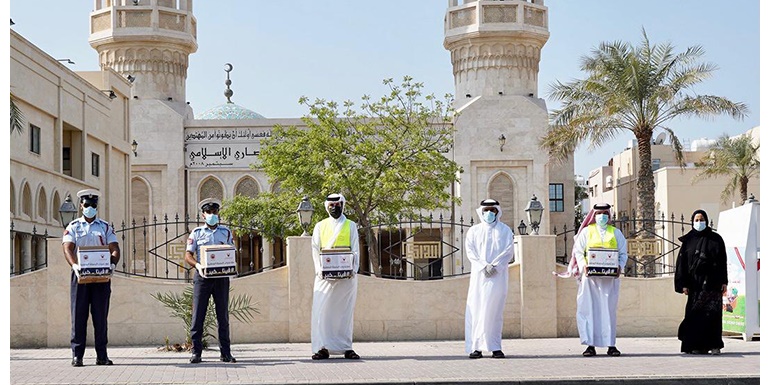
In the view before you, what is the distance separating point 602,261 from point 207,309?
4.97 m

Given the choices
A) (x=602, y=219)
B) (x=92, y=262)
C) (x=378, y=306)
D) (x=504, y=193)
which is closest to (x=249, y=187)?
(x=504, y=193)

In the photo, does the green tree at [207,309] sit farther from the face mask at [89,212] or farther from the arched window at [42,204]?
the arched window at [42,204]

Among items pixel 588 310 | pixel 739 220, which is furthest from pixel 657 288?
pixel 588 310

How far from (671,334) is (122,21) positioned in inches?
1446

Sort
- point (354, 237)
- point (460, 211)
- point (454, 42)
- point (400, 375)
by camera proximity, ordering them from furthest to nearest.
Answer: point (454, 42) → point (460, 211) → point (354, 237) → point (400, 375)

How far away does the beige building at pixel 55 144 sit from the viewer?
29812 mm

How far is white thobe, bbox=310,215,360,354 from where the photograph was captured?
14039 mm

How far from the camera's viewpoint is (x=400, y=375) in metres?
11.6

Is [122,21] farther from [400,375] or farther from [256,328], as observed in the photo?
[400,375]

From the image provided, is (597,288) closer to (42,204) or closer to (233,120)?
(42,204)

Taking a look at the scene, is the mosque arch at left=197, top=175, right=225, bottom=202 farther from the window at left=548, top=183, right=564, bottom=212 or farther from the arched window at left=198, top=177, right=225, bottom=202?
the window at left=548, top=183, right=564, bottom=212

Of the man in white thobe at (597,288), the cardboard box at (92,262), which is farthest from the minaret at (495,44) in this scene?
the cardboard box at (92,262)

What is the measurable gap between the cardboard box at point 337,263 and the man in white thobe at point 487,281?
1454 mm

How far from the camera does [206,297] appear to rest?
1338cm
